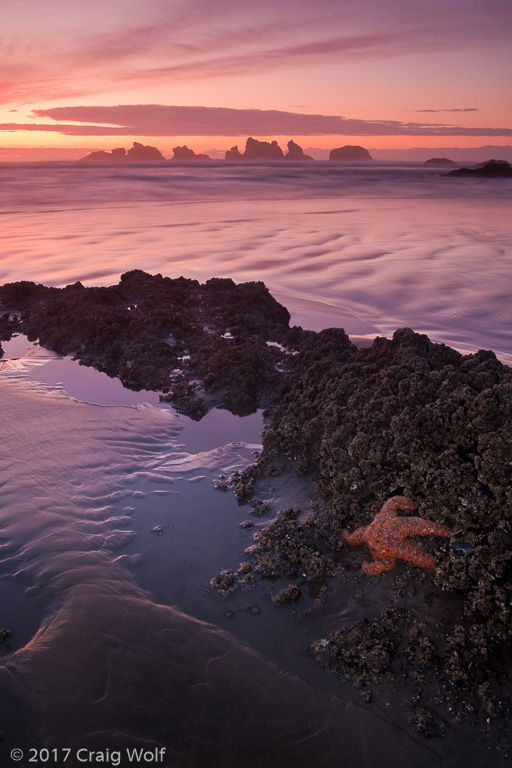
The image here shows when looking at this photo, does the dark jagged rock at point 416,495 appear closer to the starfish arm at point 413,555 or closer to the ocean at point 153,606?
the starfish arm at point 413,555

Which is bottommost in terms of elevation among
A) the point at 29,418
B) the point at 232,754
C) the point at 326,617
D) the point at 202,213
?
the point at 232,754

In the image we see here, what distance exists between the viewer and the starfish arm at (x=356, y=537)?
454 cm

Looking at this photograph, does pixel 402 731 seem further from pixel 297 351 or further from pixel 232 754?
pixel 297 351

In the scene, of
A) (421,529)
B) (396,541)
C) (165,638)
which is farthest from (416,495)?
(165,638)

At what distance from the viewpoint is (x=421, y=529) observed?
4.26 meters

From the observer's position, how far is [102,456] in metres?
6.31

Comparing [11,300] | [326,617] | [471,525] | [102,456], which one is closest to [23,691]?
[326,617]

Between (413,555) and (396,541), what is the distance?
0.56 ft

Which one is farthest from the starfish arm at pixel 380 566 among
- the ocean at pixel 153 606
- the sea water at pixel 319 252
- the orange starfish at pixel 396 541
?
the sea water at pixel 319 252

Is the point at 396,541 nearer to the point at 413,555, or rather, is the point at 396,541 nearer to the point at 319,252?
the point at 413,555

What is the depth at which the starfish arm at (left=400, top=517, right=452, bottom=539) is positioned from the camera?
4.23 m

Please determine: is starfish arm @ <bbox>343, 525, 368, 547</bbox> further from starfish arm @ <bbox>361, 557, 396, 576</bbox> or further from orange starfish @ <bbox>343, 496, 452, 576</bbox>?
starfish arm @ <bbox>361, 557, 396, 576</bbox>

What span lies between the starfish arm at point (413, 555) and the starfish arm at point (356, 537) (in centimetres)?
36

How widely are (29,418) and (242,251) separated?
587 inches
